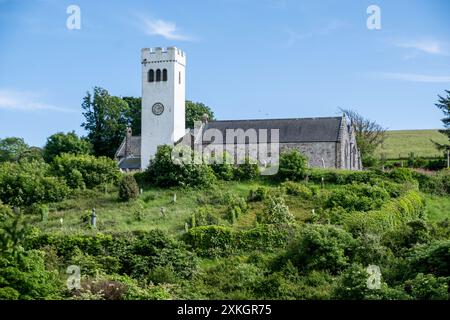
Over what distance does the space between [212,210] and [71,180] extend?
11671 mm

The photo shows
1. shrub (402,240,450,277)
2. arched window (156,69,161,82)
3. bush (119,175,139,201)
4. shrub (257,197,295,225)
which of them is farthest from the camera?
arched window (156,69,161,82)

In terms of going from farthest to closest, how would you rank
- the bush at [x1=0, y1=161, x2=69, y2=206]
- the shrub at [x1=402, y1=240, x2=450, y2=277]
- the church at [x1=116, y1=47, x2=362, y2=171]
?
1. the church at [x1=116, y1=47, x2=362, y2=171]
2. the bush at [x1=0, y1=161, x2=69, y2=206]
3. the shrub at [x1=402, y1=240, x2=450, y2=277]

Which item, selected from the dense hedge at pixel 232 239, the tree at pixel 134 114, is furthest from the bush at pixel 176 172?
the tree at pixel 134 114

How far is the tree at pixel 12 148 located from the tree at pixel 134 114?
39.4ft

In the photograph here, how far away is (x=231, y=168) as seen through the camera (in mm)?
48156

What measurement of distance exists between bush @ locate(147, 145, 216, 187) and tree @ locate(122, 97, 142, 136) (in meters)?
27.9

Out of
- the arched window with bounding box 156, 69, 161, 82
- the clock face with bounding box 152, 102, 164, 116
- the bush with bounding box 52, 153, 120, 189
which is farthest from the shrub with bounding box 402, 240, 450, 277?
the arched window with bounding box 156, 69, 161, 82

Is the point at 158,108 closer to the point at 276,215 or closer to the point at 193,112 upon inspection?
the point at 193,112

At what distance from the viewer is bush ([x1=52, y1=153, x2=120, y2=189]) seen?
4619cm

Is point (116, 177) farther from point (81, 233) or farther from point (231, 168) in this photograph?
point (81, 233)

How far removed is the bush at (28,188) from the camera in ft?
141

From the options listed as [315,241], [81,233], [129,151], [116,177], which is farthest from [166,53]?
[315,241]

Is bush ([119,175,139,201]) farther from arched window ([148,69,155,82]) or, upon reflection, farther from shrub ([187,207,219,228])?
arched window ([148,69,155,82])

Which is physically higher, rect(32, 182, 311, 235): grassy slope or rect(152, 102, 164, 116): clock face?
rect(152, 102, 164, 116): clock face
